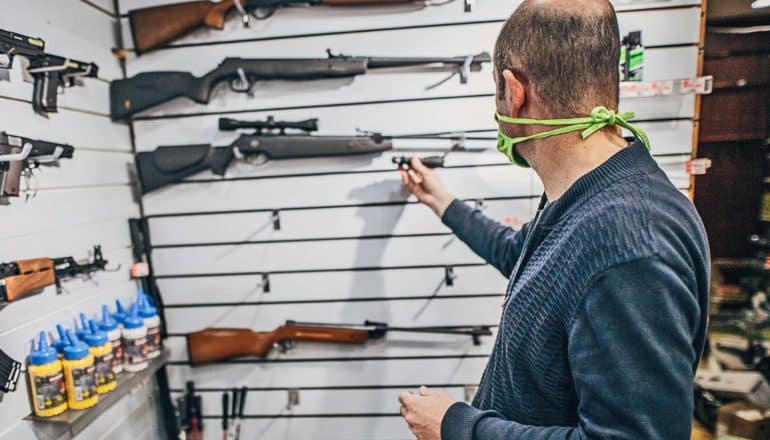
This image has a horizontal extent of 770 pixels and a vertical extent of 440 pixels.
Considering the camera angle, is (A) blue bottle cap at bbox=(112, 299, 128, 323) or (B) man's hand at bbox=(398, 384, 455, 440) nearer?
(B) man's hand at bbox=(398, 384, 455, 440)

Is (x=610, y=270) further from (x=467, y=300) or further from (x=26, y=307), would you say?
(x=26, y=307)

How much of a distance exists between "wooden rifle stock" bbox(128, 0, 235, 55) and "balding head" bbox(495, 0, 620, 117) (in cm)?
153

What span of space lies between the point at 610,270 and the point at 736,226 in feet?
5.92

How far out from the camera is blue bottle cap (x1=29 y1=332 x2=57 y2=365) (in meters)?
1.53

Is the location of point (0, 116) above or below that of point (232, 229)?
above

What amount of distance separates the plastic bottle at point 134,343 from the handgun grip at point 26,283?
0.38 metres

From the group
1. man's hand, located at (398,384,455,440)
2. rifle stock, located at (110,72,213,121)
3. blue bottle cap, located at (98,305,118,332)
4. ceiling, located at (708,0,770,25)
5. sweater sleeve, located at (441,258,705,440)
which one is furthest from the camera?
rifle stock, located at (110,72,213,121)

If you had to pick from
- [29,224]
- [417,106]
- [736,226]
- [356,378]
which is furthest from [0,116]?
[736,226]

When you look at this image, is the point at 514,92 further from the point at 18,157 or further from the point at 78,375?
the point at 78,375

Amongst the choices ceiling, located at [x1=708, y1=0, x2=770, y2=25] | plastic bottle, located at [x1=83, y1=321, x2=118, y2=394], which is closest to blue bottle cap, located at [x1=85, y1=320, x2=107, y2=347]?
plastic bottle, located at [x1=83, y1=321, x2=118, y2=394]

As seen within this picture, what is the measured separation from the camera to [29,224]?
61.8 inches

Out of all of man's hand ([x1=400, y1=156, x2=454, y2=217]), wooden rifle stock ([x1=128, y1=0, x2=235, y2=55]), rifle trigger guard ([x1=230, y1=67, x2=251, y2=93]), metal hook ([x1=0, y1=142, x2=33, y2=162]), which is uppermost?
wooden rifle stock ([x1=128, y1=0, x2=235, y2=55])

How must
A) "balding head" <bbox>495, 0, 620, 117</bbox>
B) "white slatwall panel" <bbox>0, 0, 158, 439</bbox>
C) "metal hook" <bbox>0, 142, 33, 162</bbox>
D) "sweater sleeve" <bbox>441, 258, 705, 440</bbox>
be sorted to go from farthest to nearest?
"white slatwall panel" <bbox>0, 0, 158, 439</bbox> < "metal hook" <bbox>0, 142, 33, 162</bbox> < "balding head" <bbox>495, 0, 620, 117</bbox> < "sweater sleeve" <bbox>441, 258, 705, 440</bbox>

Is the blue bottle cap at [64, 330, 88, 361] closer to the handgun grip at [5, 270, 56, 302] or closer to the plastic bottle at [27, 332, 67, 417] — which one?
the plastic bottle at [27, 332, 67, 417]
